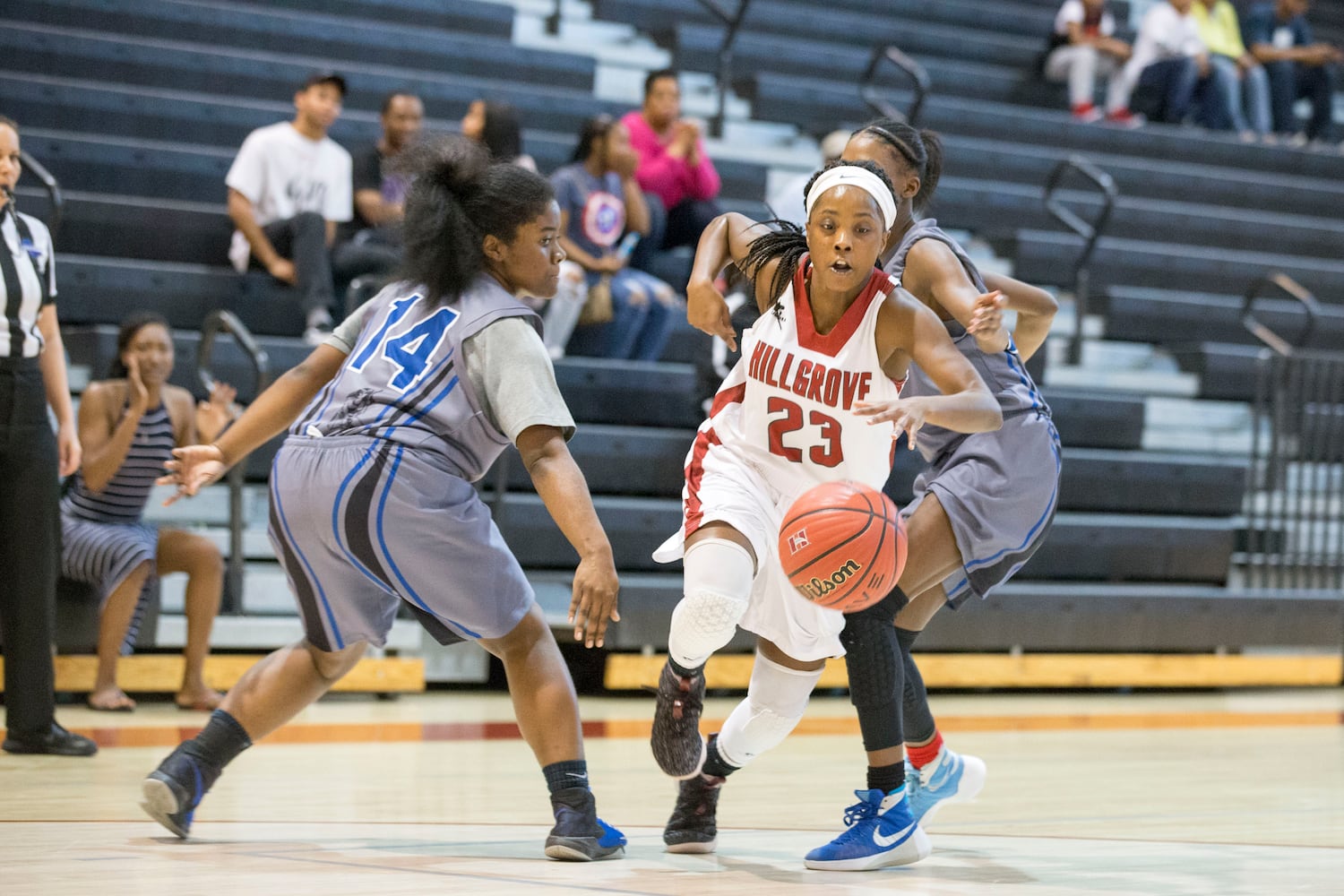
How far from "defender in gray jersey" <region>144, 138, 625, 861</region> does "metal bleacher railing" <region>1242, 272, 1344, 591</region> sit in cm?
603

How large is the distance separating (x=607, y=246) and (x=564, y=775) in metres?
4.80

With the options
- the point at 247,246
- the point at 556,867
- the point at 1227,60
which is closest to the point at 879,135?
the point at 556,867

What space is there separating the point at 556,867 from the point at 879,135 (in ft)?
5.68

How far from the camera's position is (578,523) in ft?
10.5

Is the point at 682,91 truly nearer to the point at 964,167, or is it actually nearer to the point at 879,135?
the point at 964,167

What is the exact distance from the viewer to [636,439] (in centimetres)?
753

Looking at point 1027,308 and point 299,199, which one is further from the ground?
point 1027,308

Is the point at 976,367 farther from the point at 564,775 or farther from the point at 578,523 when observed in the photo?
the point at 564,775

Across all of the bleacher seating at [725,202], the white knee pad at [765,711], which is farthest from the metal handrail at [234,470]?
the white knee pad at [765,711]

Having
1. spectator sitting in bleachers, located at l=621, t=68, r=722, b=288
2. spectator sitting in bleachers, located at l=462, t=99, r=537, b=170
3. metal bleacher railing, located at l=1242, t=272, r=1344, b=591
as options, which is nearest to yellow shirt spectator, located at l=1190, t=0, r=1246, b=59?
metal bleacher railing, located at l=1242, t=272, r=1344, b=591

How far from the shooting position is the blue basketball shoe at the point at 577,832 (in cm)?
334

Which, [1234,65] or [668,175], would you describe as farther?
[1234,65]

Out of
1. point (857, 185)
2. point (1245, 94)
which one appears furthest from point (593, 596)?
point (1245, 94)

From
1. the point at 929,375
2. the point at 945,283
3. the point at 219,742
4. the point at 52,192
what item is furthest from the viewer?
the point at 52,192
